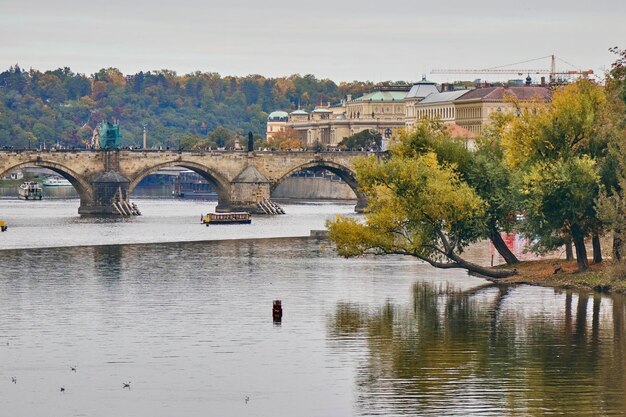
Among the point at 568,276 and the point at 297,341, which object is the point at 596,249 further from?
the point at 297,341

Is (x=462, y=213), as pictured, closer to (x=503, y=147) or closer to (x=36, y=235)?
(x=503, y=147)

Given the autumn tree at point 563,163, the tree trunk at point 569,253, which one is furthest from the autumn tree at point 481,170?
the tree trunk at point 569,253

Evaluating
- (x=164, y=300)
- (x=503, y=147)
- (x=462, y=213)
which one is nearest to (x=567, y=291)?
(x=462, y=213)

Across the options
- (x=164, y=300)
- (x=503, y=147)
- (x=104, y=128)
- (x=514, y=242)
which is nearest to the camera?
(x=164, y=300)

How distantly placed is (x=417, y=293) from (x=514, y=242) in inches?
1080

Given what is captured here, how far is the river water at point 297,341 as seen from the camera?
159ft

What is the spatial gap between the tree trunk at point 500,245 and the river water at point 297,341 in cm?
200

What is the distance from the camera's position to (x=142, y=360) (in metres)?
55.1

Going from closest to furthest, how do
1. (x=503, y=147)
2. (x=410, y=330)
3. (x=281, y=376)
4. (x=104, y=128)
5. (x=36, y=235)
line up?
(x=281, y=376), (x=410, y=330), (x=503, y=147), (x=36, y=235), (x=104, y=128)

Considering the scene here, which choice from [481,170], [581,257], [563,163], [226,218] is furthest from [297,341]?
[226,218]

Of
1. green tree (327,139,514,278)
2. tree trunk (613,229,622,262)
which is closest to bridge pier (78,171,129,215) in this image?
green tree (327,139,514,278)

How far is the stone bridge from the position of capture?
6462 inches

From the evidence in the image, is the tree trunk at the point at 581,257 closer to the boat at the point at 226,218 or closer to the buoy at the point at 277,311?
the buoy at the point at 277,311

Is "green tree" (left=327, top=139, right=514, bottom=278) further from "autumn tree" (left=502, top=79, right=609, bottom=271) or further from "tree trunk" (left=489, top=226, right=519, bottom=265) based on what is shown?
"autumn tree" (left=502, top=79, right=609, bottom=271)
